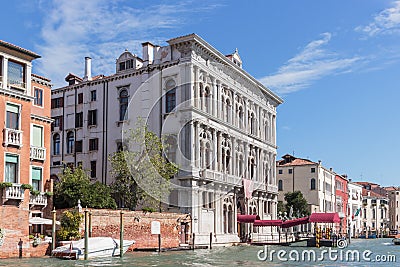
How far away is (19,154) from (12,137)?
2.44 ft

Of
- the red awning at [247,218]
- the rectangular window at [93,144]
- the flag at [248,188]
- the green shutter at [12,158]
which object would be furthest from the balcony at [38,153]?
the flag at [248,188]

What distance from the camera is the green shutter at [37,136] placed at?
2538 centimetres

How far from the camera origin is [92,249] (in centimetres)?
2283

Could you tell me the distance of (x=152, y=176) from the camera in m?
30.8

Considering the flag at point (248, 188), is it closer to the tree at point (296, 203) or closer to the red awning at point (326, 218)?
Result: the red awning at point (326, 218)

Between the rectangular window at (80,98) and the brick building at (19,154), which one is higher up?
the rectangular window at (80,98)

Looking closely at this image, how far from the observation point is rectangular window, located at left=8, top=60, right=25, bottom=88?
23.5m

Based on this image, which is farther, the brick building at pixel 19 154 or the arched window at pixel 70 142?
the arched window at pixel 70 142

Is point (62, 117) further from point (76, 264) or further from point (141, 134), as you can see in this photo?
point (76, 264)

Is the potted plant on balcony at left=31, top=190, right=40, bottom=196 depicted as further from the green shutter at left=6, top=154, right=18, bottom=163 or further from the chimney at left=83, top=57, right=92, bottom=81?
the chimney at left=83, top=57, right=92, bottom=81

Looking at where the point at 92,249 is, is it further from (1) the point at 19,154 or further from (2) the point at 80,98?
(2) the point at 80,98

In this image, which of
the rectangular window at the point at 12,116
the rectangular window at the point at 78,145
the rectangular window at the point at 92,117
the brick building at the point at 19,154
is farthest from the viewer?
the rectangular window at the point at 78,145

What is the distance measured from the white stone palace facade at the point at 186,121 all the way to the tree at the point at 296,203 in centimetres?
1214


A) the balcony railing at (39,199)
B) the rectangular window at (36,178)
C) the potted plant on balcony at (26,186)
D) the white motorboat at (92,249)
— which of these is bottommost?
the white motorboat at (92,249)
